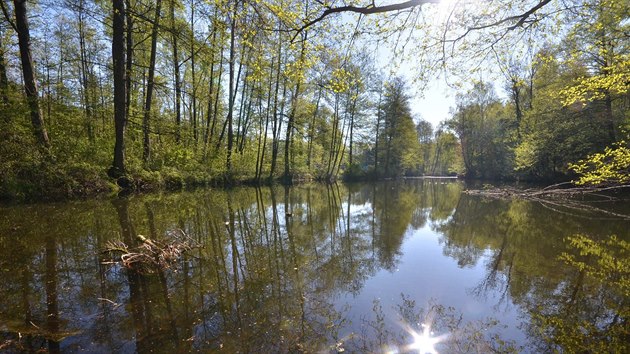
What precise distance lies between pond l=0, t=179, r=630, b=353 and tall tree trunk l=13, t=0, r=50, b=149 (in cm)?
446

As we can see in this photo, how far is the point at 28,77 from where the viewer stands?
10.5 m

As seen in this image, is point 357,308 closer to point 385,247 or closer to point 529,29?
point 385,247

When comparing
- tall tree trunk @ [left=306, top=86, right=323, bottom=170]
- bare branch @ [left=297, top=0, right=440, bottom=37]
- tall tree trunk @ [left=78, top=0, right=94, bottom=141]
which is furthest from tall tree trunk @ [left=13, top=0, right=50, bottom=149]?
tall tree trunk @ [left=306, top=86, right=323, bottom=170]

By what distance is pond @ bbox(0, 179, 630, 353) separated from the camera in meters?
2.84

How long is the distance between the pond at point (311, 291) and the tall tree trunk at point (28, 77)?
446cm

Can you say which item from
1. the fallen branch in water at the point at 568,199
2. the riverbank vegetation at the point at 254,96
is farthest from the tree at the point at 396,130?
the fallen branch in water at the point at 568,199

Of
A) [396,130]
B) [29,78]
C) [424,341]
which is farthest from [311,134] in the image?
[424,341]

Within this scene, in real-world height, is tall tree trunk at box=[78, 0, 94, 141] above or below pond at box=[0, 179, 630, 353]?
above

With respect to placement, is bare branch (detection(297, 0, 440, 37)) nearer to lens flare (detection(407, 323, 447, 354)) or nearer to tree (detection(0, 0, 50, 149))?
lens flare (detection(407, 323, 447, 354))

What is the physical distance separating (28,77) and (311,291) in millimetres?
12733

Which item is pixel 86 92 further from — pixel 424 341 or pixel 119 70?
pixel 424 341

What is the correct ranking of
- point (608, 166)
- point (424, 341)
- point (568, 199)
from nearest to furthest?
1. point (424, 341)
2. point (608, 166)
3. point (568, 199)

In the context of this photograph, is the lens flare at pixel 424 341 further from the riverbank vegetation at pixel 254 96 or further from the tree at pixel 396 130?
the tree at pixel 396 130

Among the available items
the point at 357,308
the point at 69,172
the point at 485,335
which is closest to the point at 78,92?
the point at 69,172
